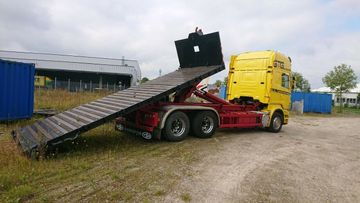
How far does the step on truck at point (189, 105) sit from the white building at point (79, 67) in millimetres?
32058

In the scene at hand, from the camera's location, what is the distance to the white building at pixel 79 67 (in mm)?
43719

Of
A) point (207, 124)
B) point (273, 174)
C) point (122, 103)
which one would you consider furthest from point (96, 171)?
point (207, 124)

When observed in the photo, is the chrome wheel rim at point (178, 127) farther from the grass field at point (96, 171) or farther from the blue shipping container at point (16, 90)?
the blue shipping container at point (16, 90)

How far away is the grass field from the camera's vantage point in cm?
441

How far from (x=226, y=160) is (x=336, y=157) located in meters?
3.11

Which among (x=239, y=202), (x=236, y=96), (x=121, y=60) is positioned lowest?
(x=239, y=202)

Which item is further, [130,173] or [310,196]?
[130,173]

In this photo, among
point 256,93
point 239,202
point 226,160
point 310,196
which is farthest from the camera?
point 256,93

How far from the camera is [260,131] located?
11.8 meters

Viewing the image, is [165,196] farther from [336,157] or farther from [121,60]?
[121,60]

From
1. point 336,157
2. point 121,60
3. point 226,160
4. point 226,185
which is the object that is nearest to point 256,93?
point 336,157

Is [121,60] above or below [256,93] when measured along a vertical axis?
above

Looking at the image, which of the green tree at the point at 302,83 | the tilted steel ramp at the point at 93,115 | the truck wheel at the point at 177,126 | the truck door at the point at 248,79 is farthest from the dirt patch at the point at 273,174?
the green tree at the point at 302,83

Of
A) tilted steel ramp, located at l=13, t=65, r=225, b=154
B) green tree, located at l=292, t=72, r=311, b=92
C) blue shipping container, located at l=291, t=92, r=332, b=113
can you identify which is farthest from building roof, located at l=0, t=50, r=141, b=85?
tilted steel ramp, located at l=13, t=65, r=225, b=154
